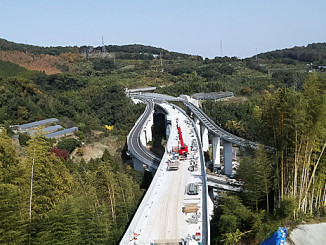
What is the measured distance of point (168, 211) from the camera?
1597 centimetres

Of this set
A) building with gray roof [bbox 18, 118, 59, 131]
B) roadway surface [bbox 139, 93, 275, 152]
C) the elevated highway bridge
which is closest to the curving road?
the elevated highway bridge

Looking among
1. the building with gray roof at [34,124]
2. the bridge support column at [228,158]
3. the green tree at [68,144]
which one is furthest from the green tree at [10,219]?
the building with gray roof at [34,124]

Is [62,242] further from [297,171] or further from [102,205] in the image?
[297,171]

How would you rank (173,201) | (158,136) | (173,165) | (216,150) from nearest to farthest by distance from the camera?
(173,201)
(173,165)
(216,150)
(158,136)

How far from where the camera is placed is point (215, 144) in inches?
1324

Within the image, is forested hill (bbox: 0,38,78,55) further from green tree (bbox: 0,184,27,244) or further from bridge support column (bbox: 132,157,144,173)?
green tree (bbox: 0,184,27,244)

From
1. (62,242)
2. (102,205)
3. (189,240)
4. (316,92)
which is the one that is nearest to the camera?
(62,242)

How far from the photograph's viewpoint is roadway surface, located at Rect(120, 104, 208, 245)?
1352 cm

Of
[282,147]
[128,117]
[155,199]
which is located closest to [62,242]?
[155,199]

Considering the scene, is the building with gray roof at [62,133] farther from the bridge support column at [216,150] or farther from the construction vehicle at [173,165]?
the construction vehicle at [173,165]

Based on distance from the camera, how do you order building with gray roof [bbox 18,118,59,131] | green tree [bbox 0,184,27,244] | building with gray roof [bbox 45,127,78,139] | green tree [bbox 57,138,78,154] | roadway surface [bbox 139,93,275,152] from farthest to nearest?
building with gray roof [bbox 18,118,59,131] < building with gray roof [bbox 45,127,78,139] < green tree [bbox 57,138,78,154] < roadway surface [bbox 139,93,275,152] < green tree [bbox 0,184,27,244]

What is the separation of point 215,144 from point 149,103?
76.9 ft

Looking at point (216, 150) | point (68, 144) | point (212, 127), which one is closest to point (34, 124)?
point (68, 144)

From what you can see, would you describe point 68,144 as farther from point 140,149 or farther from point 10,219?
point 10,219
